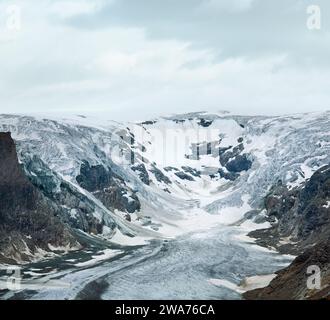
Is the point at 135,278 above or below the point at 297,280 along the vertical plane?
below

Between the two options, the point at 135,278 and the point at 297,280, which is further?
the point at 135,278

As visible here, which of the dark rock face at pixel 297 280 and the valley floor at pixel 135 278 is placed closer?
the dark rock face at pixel 297 280

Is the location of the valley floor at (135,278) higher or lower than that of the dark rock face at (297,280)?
lower

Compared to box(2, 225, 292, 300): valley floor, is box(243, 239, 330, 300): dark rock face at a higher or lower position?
higher

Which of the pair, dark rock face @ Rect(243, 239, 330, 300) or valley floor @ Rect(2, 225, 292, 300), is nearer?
dark rock face @ Rect(243, 239, 330, 300)

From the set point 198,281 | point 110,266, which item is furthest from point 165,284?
point 110,266
